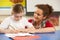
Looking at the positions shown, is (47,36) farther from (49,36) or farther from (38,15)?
(38,15)

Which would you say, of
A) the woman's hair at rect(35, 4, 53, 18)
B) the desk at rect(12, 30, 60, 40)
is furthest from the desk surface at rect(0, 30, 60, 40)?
the woman's hair at rect(35, 4, 53, 18)

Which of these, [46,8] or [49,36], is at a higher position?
[46,8]

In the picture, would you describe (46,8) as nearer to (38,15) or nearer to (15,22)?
(38,15)

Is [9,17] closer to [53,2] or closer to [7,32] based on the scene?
[7,32]

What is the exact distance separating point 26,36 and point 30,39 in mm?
45

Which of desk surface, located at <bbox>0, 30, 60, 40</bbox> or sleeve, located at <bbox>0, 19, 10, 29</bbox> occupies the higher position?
sleeve, located at <bbox>0, 19, 10, 29</bbox>

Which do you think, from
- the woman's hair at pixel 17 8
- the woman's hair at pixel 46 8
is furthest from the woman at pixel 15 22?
the woman's hair at pixel 46 8

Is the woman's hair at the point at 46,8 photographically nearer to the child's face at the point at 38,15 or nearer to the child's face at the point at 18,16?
the child's face at the point at 38,15

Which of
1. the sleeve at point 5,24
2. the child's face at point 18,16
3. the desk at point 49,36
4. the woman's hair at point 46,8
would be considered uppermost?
the woman's hair at point 46,8

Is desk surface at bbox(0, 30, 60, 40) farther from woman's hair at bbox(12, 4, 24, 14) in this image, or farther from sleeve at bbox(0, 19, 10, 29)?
woman's hair at bbox(12, 4, 24, 14)

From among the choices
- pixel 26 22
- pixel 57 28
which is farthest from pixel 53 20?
pixel 26 22

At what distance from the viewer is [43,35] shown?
1.02m

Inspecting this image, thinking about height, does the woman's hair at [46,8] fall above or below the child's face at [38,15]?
above

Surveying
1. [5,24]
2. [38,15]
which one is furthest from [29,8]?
[5,24]
